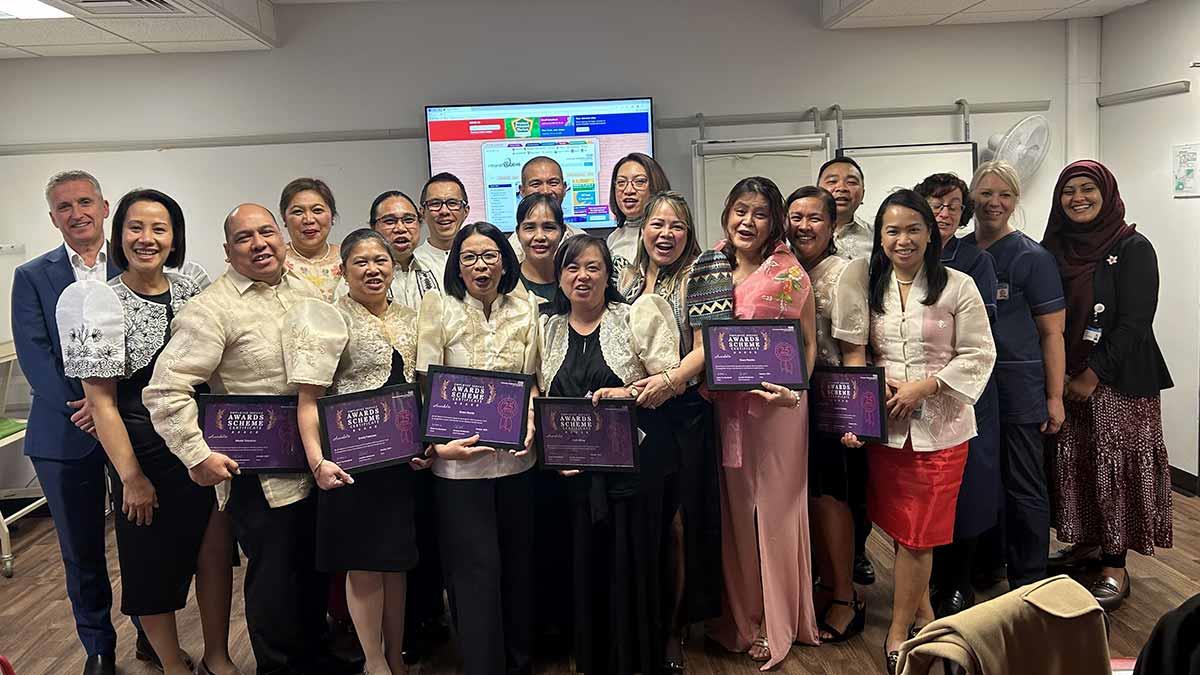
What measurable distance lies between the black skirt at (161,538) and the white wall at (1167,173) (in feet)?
15.7

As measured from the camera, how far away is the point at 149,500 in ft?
8.22

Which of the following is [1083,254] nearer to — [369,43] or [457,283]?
[457,283]

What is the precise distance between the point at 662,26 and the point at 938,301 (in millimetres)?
3149

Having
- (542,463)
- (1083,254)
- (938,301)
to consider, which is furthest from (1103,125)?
(542,463)

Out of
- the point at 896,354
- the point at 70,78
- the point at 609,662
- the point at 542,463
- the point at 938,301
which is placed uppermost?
the point at 70,78

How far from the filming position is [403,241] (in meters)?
3.07

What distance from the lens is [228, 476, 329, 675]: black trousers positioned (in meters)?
2.51

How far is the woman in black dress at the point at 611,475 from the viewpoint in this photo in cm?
250

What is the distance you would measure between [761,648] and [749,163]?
310 centimetres

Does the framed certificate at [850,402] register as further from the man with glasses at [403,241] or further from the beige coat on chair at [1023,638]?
the man with glasses at [403,241]

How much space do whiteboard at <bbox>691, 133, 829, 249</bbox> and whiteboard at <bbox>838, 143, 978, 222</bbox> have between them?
0.26m

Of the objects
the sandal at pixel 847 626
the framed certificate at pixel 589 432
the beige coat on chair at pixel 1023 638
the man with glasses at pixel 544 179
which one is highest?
the man with glasses at pixel 544 179

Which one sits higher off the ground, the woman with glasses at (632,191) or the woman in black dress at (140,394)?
the woman with glasses at (632,191)

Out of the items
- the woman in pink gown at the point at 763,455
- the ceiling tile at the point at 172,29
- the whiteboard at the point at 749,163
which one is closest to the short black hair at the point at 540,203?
the woman in pink gown at the point at 763,455
